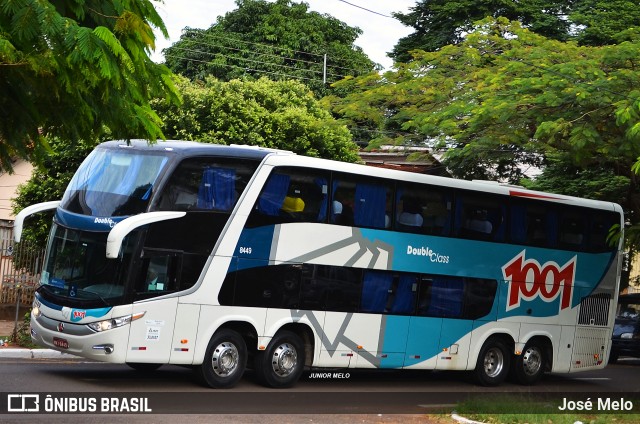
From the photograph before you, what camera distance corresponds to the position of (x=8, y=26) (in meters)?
7.23

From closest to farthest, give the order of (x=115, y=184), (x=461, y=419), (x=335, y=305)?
(x=461, y=419) < (x=115, y=184) < (x=335, y=305)

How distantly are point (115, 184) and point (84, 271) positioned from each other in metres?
1.51

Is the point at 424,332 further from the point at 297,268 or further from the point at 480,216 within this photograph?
the point at 297,268

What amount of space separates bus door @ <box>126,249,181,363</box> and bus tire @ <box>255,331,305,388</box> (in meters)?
1.97

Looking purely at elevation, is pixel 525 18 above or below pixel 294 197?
above

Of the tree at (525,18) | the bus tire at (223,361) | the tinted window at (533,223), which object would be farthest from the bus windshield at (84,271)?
the tree at (525,18)

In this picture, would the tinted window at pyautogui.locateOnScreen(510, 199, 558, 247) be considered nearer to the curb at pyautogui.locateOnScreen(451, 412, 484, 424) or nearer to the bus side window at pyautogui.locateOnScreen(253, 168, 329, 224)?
the bus side window at pyautogui.locateOnScreen(253, 168, 329, 224)

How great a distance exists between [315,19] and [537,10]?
1579 centimetres

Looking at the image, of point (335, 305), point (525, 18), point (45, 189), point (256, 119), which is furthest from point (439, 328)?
point (525, 18)

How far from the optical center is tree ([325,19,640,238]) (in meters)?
17.6

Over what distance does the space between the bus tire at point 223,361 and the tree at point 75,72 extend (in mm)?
7208

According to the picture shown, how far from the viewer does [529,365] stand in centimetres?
2084

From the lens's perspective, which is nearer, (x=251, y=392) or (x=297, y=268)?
(x=251, y=392)

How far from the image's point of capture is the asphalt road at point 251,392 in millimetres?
13312
